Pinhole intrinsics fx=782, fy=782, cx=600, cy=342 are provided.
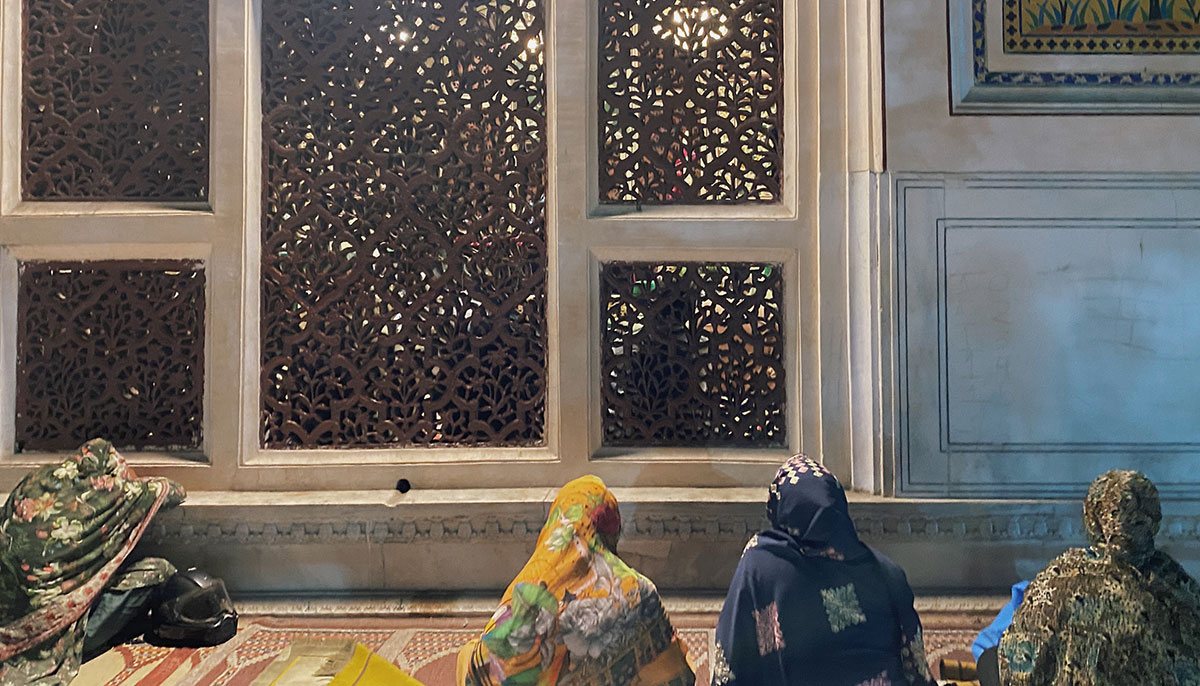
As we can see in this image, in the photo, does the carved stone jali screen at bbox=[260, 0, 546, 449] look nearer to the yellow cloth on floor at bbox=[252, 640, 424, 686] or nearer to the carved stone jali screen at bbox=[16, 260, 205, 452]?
the carved stone jali screen at bbox=[16, 260, 205, 452]

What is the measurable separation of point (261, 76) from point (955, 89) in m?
2.45

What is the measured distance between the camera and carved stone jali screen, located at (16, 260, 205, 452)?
281 cm

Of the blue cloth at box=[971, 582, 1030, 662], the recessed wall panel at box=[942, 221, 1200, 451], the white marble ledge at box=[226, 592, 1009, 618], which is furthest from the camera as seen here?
the recessed wall panel at box=[942, 221, 1200, 451]

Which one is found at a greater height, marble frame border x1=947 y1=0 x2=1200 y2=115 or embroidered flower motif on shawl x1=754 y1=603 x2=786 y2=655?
marble frame border x1=947 y1=0 x2=1200 y2=115

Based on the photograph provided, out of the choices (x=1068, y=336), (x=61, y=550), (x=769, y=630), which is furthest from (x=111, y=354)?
(x=1068, y=336)

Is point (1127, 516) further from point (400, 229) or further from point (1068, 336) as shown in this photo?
point (400, 229)

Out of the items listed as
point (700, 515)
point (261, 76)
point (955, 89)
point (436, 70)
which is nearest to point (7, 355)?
point (261, 76)

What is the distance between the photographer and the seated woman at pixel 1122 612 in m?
1.36

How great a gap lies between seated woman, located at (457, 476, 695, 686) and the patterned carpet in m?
0.71

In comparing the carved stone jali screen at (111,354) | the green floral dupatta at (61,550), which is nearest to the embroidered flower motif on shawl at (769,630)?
the green floral dupatta at (61,550)

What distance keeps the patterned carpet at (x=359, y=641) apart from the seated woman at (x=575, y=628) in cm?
71

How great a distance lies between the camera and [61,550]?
2.26m

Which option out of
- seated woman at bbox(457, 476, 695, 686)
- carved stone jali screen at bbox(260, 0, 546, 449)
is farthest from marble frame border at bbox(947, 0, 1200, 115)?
seated woman at bbox(457, 476, 695, 686)

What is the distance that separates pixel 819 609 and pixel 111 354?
258 centimetres
